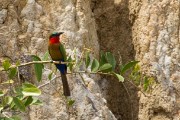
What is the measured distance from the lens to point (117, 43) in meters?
5.75

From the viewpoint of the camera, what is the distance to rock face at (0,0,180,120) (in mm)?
4918

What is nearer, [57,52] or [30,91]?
[30,91]

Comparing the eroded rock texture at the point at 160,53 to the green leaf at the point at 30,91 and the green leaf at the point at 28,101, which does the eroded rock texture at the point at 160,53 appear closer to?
the green leaf at the point at 28,101

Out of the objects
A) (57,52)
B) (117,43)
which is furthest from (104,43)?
(57,52)

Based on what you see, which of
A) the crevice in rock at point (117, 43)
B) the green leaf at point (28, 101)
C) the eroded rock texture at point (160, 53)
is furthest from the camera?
the crevice in rock at point (117, 43)

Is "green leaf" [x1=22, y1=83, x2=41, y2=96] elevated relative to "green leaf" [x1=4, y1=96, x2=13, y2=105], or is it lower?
elevated

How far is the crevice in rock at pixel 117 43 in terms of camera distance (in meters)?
5.53

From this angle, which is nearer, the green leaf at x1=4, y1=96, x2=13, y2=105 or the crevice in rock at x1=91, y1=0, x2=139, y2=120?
the green leaf at x1=4, y1=96, x2=13, y2=105

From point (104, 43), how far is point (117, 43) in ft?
0.48

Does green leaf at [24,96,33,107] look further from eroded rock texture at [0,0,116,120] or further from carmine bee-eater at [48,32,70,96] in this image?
eroded rock texture at [0,0,116,120]

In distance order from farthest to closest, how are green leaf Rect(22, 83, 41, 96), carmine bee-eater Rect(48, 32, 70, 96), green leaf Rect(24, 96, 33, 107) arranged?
carmine bee-eater Rect(48, 32, 70, 96) < green leaf Rect(24, 96, 33, 107) < green leaf Rect(22, 83, 41, 96)

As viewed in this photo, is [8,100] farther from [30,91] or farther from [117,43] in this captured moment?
[117,43]

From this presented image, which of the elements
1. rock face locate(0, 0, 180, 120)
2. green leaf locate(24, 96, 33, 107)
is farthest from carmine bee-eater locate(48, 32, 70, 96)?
green leaf locate(24, 96, 33, 107)

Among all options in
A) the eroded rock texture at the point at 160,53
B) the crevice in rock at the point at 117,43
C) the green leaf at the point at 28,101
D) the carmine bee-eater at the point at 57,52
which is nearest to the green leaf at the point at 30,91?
the green leaf at the point at 28,101
